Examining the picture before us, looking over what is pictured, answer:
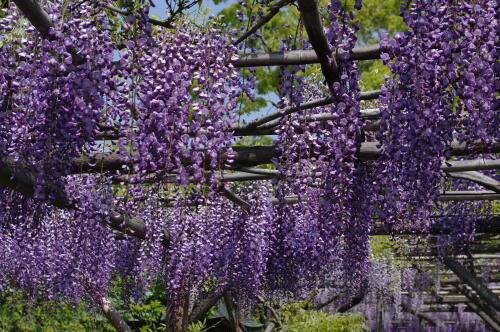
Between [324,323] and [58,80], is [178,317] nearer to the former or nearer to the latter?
[324,323]

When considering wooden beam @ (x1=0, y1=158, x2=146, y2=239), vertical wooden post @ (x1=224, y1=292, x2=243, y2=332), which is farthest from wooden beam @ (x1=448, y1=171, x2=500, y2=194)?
vertical wooden post @ (x1=224, y1=292, x2=243, y2=332)

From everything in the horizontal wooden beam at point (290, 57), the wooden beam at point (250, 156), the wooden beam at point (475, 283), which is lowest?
the wooden beam at point (475, 283)

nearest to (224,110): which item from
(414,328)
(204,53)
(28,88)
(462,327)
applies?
(204,53)

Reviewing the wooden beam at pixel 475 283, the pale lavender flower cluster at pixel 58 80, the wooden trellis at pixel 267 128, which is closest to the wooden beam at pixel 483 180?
the wooden trellis at pixel 267 128

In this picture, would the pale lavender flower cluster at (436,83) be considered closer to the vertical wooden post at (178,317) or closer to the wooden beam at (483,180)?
the wooden beam at (483,180)

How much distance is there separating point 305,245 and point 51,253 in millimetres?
2828

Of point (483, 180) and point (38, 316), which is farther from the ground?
point (483, 180)

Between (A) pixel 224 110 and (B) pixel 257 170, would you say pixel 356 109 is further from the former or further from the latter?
(B) pixel 257 170

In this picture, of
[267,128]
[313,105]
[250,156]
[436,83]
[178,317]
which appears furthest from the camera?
[178,317]

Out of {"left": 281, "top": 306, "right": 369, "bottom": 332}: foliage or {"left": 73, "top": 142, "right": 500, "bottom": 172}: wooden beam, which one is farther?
{"left": 281, "top": 306, "right": 369, "bottom": 332}: foliage

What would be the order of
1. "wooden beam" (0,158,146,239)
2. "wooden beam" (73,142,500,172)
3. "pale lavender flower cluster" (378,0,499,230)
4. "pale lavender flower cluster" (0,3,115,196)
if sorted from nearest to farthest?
"pale lavender flower cluster" (378,0,499,230)
"pale lavender flower cluster" (0,3,115,196)
"wooden beam" (0,158,146,239)
"wooden beam" (73,142,500,172)

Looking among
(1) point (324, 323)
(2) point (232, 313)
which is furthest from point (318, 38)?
(2) point (232, 313)

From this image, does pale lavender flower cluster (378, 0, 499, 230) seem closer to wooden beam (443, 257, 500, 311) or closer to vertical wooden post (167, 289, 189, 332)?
vertical wooden post (167, 289, 189, 332)

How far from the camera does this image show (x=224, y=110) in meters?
3.79
